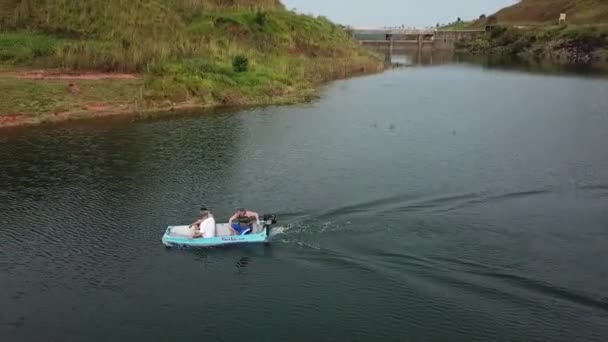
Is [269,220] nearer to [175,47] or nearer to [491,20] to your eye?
[175,47]

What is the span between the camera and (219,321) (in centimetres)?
1597

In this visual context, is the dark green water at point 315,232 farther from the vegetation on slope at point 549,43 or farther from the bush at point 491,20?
the bush at point 491,20

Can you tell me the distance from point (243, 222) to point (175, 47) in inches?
1466

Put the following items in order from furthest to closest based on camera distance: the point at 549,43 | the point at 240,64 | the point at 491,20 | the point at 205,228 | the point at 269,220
→ the point at 491,20
the point at 549,43
the point at 240,64
the point at 269,220
the point at 205,228

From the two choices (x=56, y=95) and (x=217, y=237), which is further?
(x=56, y=95)

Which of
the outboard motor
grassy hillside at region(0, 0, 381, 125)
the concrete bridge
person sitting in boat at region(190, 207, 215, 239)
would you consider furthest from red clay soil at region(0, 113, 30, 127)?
the concrete bridge

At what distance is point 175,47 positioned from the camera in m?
54.1

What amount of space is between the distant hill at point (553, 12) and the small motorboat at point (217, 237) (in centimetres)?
11072

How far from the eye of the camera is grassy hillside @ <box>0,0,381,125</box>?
48.3m

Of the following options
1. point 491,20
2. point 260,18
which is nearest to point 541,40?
point 491,20

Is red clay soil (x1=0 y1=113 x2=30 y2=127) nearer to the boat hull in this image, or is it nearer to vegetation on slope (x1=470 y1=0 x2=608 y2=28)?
the boat hull

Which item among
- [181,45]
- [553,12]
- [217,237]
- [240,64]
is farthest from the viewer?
[553,12]

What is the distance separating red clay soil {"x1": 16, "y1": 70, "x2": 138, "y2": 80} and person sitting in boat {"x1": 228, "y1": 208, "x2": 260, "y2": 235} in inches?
1235

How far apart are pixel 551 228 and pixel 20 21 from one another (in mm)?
54247
